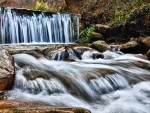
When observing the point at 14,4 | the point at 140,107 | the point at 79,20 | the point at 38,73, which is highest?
the point at 14,4

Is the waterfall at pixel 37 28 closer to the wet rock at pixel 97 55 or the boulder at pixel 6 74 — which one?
the wet rock at pixel 97 55

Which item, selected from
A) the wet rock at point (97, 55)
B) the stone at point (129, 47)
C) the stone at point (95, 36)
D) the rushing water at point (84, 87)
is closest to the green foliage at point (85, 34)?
the stone at point (95, 36)

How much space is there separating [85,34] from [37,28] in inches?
110

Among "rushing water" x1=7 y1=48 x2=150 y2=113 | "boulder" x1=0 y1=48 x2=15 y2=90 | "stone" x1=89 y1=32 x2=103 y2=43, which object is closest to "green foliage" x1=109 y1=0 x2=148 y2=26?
"stone" x1=89 y1=32 x2=103 y2=43

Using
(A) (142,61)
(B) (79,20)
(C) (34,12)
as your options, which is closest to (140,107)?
(A) (142,61)

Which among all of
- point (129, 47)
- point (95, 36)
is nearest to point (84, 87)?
point (129, 47)

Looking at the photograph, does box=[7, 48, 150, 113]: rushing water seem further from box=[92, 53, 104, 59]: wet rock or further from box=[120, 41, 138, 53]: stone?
box=[120, 41, 138, 53]: stone

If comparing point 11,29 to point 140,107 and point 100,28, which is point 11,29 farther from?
point 140,107

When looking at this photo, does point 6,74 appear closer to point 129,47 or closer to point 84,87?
point 84,87

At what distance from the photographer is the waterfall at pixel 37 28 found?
11938 mm

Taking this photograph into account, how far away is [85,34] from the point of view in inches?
540

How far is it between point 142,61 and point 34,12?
7.01m

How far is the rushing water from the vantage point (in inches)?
173

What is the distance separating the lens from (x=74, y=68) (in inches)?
259
